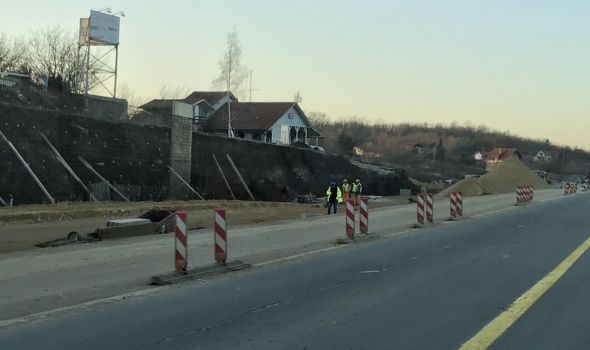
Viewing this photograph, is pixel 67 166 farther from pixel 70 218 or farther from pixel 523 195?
pixel 523 195

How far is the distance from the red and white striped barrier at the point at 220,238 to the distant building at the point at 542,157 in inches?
7500

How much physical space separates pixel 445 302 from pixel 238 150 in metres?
37.2

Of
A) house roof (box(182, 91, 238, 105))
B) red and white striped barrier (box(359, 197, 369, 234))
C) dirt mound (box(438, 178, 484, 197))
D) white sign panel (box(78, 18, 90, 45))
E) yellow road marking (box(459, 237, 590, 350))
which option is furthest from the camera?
house roof (box(182, 91, 238, 105))

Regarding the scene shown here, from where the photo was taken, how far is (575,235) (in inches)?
742

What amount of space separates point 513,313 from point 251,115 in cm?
6763

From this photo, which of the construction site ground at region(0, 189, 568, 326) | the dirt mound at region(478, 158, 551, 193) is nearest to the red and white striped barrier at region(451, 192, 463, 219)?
the construction site ground at region(0, 189, 568, 326)

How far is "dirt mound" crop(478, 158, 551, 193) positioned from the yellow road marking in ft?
202

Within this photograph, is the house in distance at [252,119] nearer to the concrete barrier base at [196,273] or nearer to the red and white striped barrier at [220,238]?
the red and white striped barrier at [220,238]

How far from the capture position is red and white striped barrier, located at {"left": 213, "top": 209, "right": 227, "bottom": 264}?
11.7 meters

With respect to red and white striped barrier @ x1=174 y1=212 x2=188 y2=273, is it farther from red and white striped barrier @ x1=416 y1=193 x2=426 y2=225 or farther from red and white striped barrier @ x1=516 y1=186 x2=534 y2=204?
red and white striped barrier @ x1=516 y1=186 x2=534 y2=204

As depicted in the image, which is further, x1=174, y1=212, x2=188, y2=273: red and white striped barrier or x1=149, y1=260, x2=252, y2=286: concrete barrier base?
x1=174, y1=212, x2=188, y2=273: red and white striped barrier

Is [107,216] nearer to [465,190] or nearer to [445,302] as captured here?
[445,302]

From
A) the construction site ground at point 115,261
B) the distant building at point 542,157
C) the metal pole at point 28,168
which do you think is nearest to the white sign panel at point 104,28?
the metal pole at point 28,168

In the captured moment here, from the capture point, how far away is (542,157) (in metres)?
190
